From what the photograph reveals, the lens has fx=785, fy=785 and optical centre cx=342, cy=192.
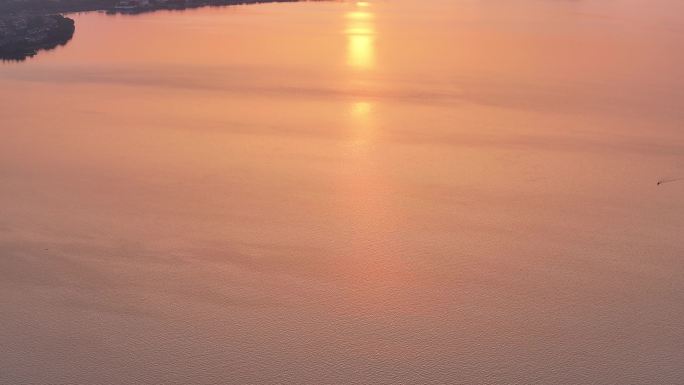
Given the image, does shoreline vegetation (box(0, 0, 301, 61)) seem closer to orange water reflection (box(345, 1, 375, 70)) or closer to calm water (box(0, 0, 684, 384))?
calm water (box(0, 0, 684, 384))

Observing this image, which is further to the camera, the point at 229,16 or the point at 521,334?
the point at 229,16

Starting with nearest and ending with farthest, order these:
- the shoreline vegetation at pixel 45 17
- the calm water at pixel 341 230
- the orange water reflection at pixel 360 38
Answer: the calm water at pixel 341 230 → the orange water reflection at pixel 360 38 → the shoreline vegetation at pixel 45 17

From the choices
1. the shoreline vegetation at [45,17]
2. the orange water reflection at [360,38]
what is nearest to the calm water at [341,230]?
the orange water reflection at [360,38]

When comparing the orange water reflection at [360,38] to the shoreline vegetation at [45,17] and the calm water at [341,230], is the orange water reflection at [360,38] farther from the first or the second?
the shoreline vegetation at [45,17]

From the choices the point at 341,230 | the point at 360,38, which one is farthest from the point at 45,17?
the point at 341,230

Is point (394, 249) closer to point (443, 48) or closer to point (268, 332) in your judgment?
point (268, 332)

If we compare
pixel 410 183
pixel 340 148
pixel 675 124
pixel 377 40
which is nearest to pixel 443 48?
pixel 377 40

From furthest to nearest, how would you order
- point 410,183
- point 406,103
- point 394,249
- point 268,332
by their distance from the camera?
1. point 406,103
2. point 410,183
3. point 394,249
4. point 268,332
